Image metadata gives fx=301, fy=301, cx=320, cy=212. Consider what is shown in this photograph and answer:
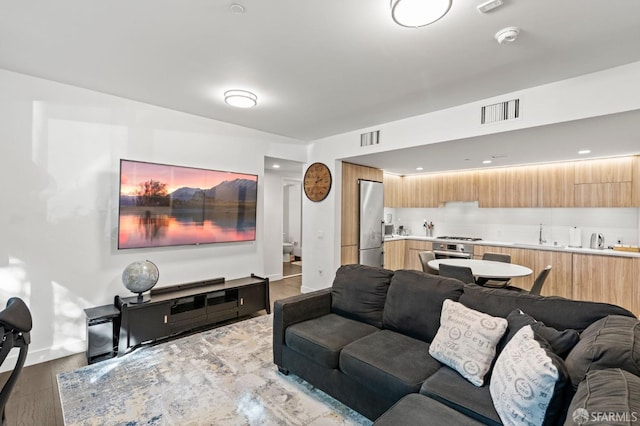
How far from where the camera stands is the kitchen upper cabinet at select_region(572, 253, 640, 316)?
13.3ft

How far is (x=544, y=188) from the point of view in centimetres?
516

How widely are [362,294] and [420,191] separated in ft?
15.3

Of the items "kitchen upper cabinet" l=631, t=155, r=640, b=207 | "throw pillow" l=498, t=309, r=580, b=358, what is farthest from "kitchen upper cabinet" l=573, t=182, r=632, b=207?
"throw pillow" l=498, t=309, r=580, b=358

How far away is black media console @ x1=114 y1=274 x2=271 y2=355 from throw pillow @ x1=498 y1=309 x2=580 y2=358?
121 inches

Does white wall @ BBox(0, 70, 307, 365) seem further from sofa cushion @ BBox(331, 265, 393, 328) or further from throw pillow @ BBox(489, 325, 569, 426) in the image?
throw pillow @ BBox(489, 325, 569, 426)

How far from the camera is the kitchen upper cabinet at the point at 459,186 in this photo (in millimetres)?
6012

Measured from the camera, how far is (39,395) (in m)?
2.38

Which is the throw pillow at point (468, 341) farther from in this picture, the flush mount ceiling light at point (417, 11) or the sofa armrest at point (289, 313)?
the flush mount ceiling light at point (417, 11)

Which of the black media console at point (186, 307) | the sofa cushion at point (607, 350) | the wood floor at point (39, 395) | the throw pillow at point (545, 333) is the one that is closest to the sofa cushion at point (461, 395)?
the throw pillow at point (545, 333)

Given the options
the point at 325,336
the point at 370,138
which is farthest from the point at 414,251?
the point at 325,336

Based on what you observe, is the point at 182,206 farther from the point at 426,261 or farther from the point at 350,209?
the point at 426,261

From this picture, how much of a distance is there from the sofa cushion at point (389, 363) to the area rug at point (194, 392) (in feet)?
1.29

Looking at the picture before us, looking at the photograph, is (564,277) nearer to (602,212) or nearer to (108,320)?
(602,212)

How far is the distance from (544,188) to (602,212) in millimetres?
843
